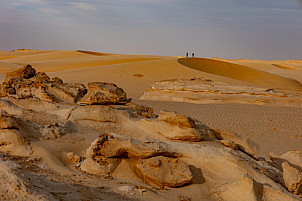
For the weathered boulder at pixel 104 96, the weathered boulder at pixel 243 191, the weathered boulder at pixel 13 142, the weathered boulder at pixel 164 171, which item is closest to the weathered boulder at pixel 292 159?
the weathered boulder at pixel 243 191

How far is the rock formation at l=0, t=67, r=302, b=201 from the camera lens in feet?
12.9

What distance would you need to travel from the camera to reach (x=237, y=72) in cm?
3152

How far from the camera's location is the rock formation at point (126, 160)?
3939mm

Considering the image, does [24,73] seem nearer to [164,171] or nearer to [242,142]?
[242,142]

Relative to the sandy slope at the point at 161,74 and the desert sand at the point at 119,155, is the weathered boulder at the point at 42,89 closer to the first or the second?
the desert sand at the point at 119,155

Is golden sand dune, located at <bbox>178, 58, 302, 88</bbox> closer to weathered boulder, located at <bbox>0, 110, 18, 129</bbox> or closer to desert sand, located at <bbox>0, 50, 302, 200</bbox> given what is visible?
desert sand, located at <bbox>0, 50, 302, 200</bbox>

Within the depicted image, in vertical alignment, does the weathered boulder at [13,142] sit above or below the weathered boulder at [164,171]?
above

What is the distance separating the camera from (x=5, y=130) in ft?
16.7

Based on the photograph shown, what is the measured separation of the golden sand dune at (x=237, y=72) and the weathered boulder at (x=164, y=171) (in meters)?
24.7

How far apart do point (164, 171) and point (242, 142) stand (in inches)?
95.0

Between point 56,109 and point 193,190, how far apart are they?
12.3 ft

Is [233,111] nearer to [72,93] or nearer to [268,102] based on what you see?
[268,102]

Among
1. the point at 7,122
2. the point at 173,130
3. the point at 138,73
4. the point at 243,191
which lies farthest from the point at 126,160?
the point at 138,73

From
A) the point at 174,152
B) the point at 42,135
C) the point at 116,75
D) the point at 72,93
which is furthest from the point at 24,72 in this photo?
the point at 116,75
